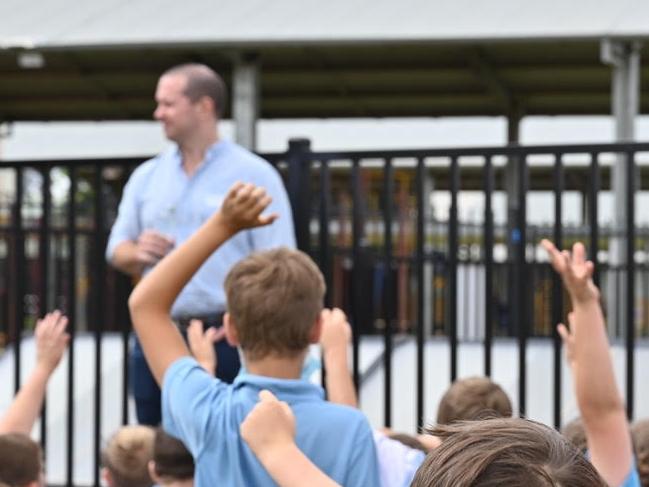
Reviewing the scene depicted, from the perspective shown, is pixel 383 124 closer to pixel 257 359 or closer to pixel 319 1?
pixel 319 1

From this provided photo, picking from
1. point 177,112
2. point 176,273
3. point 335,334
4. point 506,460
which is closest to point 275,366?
point 176,273

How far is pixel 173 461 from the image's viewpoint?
370 centimetres

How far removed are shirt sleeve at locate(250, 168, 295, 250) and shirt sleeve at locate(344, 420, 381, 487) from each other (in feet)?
6.55

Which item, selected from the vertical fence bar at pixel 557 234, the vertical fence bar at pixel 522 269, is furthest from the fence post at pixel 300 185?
the vertical fence bar at pixel 557 234

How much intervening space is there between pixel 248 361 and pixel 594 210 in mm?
2179

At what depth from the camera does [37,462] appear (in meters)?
3.50

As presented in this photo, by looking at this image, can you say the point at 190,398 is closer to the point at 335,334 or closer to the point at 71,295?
the point at 335,334

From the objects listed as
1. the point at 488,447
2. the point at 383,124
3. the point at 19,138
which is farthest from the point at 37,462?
the point at 19,138

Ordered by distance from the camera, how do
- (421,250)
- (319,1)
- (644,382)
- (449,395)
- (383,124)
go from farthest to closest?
(383,124) < (319,1) < (644,382) < (421,250) < (449,395)

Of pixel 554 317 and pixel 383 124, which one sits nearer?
pixel 554 317

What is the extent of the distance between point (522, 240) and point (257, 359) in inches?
85.1

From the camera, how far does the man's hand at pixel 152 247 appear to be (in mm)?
4852

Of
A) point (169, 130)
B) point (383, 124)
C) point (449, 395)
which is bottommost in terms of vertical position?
point (449, 395)

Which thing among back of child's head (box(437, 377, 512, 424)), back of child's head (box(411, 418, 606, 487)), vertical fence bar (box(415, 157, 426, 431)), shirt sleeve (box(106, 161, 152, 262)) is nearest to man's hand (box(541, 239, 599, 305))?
back of child's head (box(437, 377, 512, 424))
